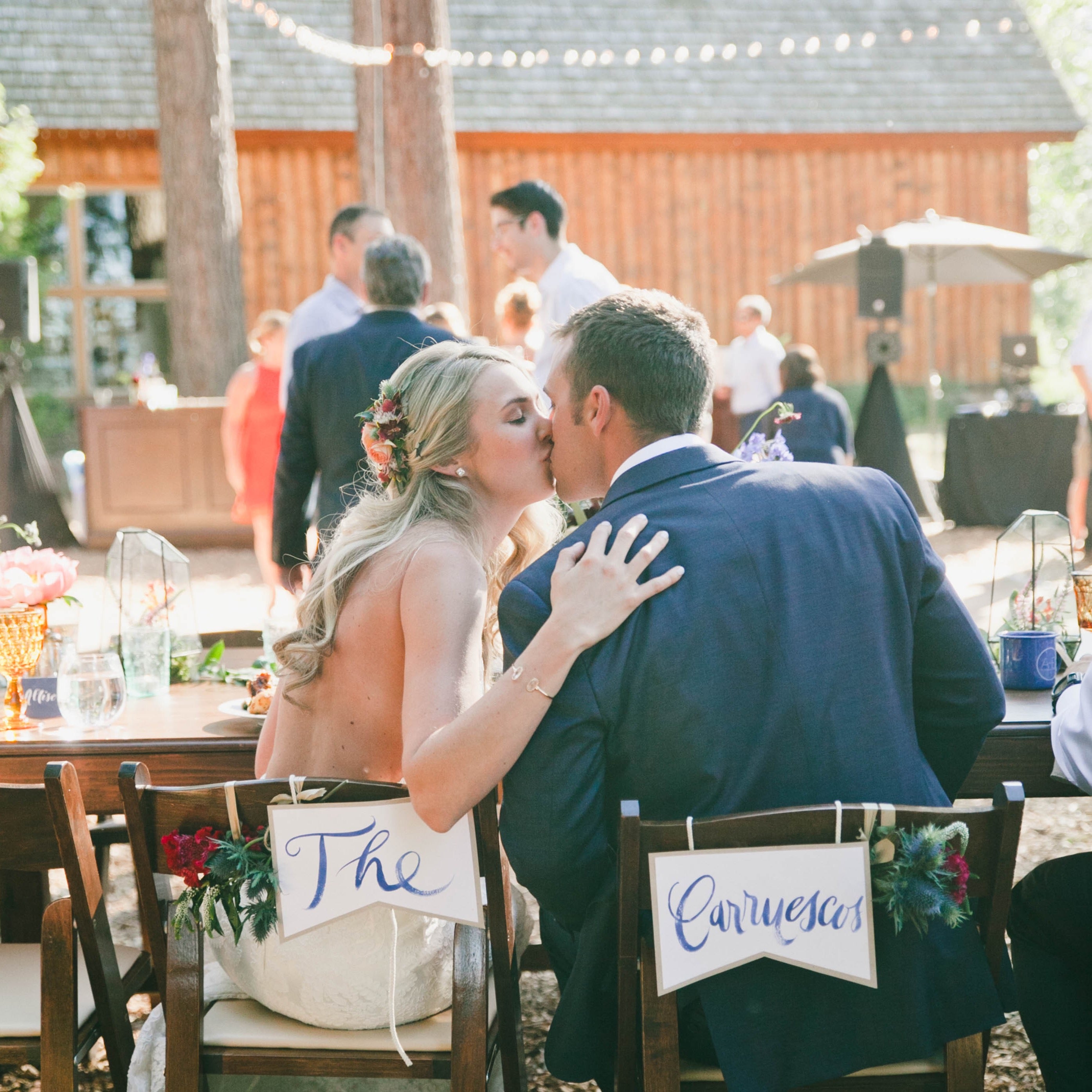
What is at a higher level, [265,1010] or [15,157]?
[15,157]

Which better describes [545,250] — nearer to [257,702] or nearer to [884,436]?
[257,702]

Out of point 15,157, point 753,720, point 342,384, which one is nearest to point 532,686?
point 753,720

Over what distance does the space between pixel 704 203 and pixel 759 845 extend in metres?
14.1

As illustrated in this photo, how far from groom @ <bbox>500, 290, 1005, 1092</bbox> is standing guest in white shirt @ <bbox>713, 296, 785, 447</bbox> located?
8.85m

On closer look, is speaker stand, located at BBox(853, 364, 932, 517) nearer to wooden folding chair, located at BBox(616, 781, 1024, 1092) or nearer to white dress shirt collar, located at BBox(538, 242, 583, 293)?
white dress shirt collar, located at BBox(538, 242, 583, 293)

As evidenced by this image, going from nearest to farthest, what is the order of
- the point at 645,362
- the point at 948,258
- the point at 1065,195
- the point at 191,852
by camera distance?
the point at 191,852 → the point at 645,362 → the point at 948,258 → the point at 1065,195

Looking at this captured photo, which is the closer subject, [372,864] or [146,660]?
[372,864]

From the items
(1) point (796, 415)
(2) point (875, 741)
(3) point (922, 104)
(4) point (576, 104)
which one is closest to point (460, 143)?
(4) point (576, 104)

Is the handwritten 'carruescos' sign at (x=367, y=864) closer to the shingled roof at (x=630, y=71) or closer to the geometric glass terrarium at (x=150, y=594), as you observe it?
the geometric glass terrarium at (x=150, y=594)

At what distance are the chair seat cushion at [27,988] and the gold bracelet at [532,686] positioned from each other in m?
0.91

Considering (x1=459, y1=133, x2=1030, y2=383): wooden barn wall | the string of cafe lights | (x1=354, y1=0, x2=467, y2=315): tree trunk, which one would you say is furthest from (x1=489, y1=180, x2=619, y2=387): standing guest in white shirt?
(x1=459, y1=133, x2=1030, y2=383): wooden barn wall

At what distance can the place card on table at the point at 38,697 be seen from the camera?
266 centimetres

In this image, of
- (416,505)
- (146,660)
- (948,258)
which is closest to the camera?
(416,505)

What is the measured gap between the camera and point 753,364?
10664 mm
